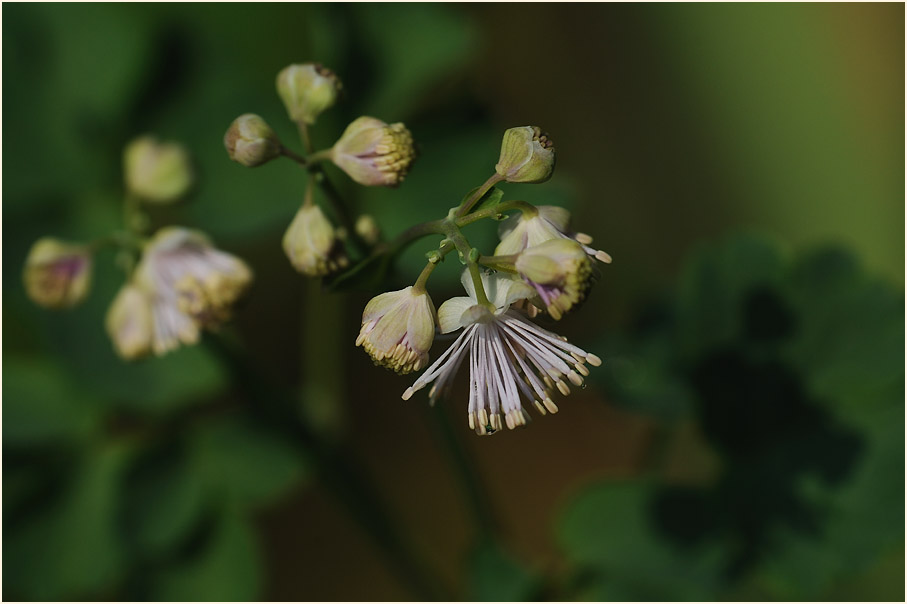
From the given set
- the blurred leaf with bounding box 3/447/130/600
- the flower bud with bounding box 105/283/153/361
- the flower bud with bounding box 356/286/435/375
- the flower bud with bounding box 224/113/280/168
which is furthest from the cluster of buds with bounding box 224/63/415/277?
the blurred leaf with bounding box 3/447/130/600

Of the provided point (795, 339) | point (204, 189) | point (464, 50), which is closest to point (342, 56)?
point (464, 50)

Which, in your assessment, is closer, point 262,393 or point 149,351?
point 149,351

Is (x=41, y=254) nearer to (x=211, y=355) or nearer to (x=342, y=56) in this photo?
(x=211, y=355)

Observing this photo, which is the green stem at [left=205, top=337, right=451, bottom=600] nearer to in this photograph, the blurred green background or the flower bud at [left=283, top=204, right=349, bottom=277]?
the blurred green background

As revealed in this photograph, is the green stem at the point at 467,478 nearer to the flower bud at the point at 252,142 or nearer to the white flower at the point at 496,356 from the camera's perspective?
the white flower at the point at 496,356

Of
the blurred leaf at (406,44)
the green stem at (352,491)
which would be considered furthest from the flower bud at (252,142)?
the blurred leaf at (406,44)

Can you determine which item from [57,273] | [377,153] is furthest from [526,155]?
[57,273]

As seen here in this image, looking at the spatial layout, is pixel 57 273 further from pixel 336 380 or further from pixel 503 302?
pixel 336 380

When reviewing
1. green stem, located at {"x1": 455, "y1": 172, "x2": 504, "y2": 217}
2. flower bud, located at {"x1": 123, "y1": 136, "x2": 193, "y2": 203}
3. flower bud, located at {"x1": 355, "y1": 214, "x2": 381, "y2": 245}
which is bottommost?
flower bud, located at {"x1": 355, "y1": 214, "x2": 381, "y2": 245}
